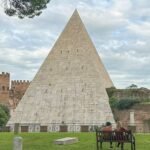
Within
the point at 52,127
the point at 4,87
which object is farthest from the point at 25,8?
the point at 4,87

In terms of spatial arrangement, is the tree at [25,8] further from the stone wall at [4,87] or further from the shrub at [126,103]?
the stone wall at [4,87]

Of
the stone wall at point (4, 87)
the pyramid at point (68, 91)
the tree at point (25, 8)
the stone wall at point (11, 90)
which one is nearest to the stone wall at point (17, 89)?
the stone wall at point (11, 90)

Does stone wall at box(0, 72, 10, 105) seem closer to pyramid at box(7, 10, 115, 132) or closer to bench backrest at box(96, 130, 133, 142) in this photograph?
pyramid at box(7, 10, 115, 132)

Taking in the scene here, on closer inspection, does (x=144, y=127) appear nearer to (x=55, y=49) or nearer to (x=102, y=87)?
(x=102, y=87)

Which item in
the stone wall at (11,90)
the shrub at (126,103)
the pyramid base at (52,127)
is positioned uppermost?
the stone wall at (11,90)

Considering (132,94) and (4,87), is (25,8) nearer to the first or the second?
(132,94)

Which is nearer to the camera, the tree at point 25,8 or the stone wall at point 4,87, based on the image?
the tree at point 25,8

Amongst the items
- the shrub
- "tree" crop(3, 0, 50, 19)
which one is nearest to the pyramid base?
the shrub

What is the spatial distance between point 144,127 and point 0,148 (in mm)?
27636

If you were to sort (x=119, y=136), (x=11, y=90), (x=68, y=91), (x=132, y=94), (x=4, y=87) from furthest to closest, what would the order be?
(x=11, y=90) < (x=4, y=87) < (x=132, y=94) < (x=68, y=91) < (x=119, y=136)

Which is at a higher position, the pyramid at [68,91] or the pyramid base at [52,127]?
the pyramid at [68,91]

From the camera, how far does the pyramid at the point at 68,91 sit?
47031 mm

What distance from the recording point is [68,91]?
49.3 metres

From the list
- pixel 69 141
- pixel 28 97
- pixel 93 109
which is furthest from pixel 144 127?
pixel 69 141
